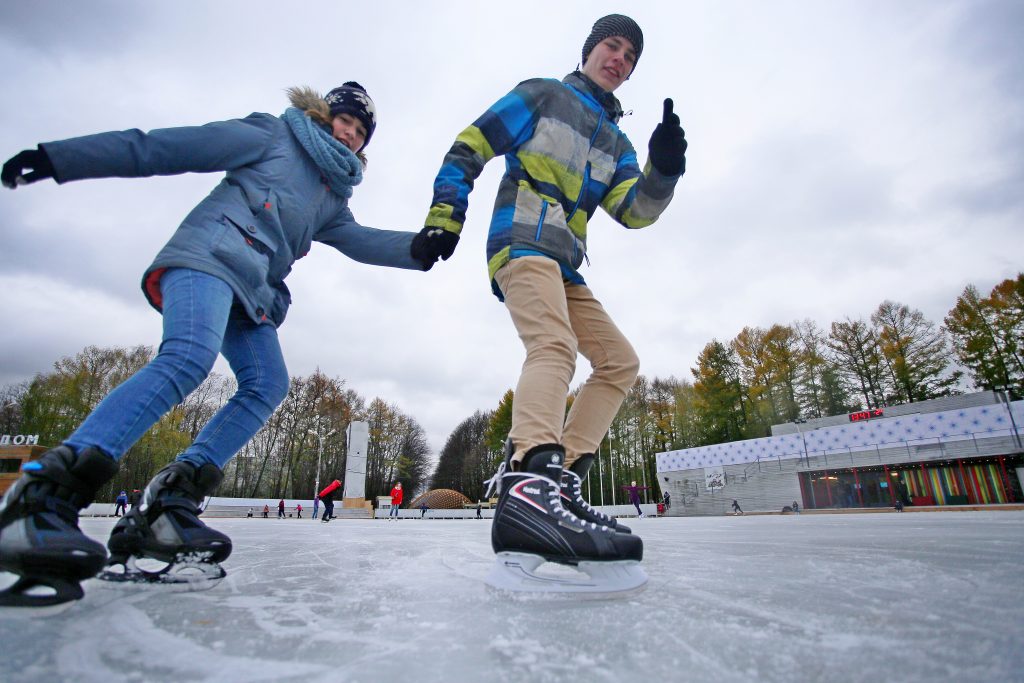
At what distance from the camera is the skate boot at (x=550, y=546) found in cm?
100

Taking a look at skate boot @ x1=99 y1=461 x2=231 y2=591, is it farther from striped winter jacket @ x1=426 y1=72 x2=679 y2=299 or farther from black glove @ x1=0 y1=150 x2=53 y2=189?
Result: striped winter jacket @ x1=426 y1=72 x2=679 y2=299

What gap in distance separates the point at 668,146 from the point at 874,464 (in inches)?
744

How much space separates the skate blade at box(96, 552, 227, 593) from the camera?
100cm

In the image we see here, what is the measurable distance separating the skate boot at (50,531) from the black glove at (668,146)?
5.56ft

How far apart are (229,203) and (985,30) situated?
1927 centimetres

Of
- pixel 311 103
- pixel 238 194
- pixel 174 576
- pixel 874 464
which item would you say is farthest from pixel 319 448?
pixel 174 576

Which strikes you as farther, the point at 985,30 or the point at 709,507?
the point at 709,507

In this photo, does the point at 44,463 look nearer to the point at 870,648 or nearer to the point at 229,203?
the point at 229,203

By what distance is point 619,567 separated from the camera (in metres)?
1.04

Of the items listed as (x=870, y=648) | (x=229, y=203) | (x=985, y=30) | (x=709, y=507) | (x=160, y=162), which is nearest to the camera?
(x=870, y=648)

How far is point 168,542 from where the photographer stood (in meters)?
1.10

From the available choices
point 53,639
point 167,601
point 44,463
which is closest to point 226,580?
point 167,601

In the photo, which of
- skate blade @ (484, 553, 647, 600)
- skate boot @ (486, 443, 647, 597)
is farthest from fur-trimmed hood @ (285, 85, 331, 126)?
skate blade @ (484, 553, 647, 600)

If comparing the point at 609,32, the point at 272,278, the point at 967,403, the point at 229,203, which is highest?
the point at 967,403
